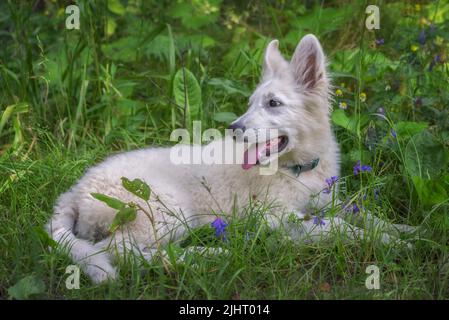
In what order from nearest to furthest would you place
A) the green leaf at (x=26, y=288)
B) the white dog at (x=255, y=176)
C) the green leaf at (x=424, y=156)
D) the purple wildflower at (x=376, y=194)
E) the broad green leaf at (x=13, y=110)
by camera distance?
the green leaf at (x=26, y=288)
the white dog at (x=255, y=176)
the purple wildflower at (x=376, y=194)
the green leaf at (x=424, y=156)
the broad green leaf at (x=13, y=110)

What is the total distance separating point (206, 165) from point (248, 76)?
55.3 inches

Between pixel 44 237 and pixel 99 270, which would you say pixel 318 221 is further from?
pixel 44 237

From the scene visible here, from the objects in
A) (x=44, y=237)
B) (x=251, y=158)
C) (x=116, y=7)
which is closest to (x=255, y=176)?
(x=251, y=158)

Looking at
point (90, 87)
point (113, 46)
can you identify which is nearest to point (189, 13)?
point (113, 46)

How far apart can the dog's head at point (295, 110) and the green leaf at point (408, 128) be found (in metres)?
0.50

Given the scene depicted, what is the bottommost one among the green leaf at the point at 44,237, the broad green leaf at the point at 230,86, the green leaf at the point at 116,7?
the green leaf at the point at 44,237

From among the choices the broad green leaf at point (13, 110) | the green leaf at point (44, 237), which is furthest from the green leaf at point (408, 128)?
the broad green leaf at point (13, 110)

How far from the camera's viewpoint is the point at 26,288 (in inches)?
114

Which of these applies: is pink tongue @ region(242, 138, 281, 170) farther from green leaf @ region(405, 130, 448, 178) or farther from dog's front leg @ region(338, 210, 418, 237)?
green leaf @ region(405, 130, 448, 178)

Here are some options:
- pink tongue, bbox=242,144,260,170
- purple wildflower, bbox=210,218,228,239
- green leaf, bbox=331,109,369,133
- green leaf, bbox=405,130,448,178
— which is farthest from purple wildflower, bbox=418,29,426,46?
purple wildflower, bbox=210,218,228,239

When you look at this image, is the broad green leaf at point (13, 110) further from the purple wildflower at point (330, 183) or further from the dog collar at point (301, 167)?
the purple wildflower at point (330, 183)

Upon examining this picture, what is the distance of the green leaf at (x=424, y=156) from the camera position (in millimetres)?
Result: 3701

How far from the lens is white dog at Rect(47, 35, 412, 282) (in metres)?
3.42

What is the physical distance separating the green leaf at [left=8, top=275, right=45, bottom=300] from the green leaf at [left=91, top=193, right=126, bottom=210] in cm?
47
